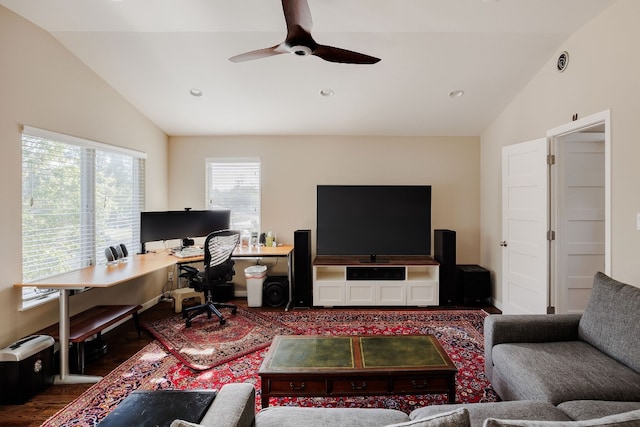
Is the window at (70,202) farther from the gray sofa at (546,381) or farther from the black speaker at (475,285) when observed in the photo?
the black speaker at (475,285)

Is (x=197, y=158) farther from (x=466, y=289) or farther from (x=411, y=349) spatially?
(x=466, y=289)

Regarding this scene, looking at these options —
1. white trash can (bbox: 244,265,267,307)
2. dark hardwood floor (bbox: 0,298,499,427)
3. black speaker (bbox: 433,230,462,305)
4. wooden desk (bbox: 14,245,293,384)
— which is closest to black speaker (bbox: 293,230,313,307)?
wooden desk (bbox: 14,245,293,384)

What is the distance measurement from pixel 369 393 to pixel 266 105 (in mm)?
3345

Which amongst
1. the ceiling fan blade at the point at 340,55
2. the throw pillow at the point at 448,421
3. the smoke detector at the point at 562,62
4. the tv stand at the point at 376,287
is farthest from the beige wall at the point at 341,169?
the throw pillow at the point at 448,421

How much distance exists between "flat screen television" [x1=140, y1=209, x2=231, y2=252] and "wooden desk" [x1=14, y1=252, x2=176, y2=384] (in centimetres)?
48

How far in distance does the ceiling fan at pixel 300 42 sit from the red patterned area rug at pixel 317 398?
250 centimetres

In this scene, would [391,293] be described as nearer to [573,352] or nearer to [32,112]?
[573,352]

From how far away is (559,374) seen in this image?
169 centimetres

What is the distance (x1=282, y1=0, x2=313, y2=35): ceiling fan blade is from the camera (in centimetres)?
187

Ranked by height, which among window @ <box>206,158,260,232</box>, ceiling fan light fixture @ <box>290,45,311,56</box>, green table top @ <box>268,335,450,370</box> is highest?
ceiling fan light fixture @ <box>290,45,311,56</box>

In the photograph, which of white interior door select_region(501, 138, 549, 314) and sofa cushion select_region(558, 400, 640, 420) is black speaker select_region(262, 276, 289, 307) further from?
sofa cushion select_region(558, 400, 640, 420)

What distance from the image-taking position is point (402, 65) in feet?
10.5

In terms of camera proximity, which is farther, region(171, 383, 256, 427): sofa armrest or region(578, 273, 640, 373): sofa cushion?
region(578, 273, 640, 373): sofa cushion

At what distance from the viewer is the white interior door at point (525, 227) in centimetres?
316
